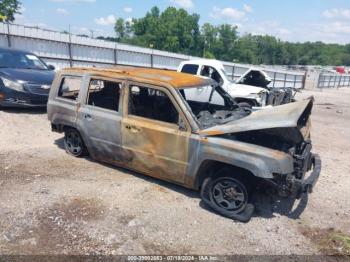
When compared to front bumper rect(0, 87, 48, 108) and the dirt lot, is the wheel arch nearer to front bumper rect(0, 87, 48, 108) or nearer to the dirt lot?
the dirt lot

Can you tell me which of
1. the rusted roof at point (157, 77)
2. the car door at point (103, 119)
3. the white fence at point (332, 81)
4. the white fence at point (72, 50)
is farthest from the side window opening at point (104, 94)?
the white fence at point (332, 81)

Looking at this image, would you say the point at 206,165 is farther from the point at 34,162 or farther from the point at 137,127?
the point at 34,162

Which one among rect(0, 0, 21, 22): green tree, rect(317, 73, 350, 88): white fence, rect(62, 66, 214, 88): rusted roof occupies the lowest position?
rect(317, 73, 350, 88): white fence

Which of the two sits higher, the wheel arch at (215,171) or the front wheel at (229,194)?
the wheel arch at (215,171)

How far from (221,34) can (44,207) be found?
404ft

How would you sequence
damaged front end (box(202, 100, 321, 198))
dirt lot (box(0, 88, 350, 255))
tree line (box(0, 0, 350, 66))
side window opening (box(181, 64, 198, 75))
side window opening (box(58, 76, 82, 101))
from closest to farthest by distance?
dirt lot (box(0, 88, 350, 255)) → damaged front end (box(202, 100, 321, 198)) → side window opening (box(58, 76, 82, 101)) → side window opening (box(181, 64, 198, 75)) → tree line (box(0, 0, 350, 66))

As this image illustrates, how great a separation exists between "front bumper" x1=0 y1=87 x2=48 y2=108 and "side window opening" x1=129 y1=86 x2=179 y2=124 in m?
4.80

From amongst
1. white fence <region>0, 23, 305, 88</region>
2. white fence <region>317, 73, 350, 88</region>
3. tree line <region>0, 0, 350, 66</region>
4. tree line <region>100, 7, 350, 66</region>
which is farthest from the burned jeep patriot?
tree line <region>100, 7, 350, 66</region>

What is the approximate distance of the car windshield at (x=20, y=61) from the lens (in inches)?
365

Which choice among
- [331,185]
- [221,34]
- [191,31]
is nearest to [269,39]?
[221,34]

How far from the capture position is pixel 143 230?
3965 millimetres

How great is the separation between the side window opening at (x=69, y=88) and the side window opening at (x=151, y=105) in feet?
4.60

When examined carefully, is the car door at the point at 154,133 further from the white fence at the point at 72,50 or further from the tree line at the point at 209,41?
the tree line at the point at 209,41

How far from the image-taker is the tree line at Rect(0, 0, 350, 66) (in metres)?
99.1
